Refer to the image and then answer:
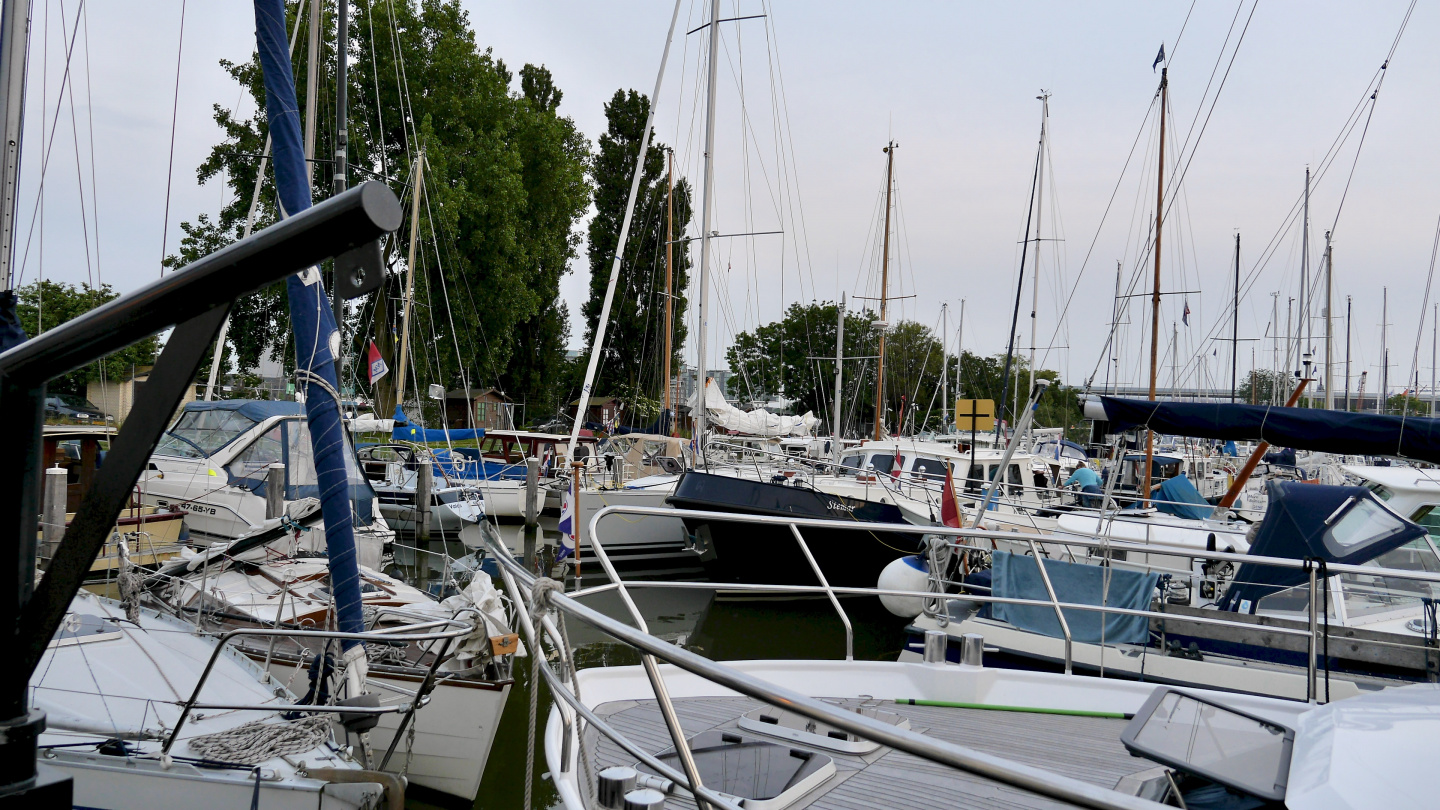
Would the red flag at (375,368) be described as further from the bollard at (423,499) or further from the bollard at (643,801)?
the bollard at (643,801)

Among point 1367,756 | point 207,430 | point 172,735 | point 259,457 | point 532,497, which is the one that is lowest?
point 532,497

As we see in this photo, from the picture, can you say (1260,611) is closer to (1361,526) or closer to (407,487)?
(1361,526)

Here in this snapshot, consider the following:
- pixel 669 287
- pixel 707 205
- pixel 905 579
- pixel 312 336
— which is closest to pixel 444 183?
pixel 669 287

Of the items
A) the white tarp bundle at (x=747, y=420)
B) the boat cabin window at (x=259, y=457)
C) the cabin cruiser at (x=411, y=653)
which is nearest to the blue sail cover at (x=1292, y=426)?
the cabin cruiser at (x=411, y=653)

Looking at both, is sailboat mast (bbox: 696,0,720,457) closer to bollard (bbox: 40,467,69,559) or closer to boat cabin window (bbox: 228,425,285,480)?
boat cabin window (bbox: 228,425,285,480)

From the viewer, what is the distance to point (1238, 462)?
33031 mm

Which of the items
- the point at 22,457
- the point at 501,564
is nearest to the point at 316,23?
the point at 501,564

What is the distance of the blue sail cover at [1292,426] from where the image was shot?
23.1 ft

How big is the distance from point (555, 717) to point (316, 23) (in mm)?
9061

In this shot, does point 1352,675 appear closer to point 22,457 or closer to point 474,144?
point 22,457

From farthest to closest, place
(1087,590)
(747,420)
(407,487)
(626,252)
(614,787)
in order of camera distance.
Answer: (626,252) < (747,420) < (407,487) < (1087,590) < (614,787)

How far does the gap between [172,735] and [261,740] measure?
0.53 metres

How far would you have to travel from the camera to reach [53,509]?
8.71 meters

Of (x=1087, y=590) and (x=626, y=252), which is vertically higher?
(x=626, y=252)
